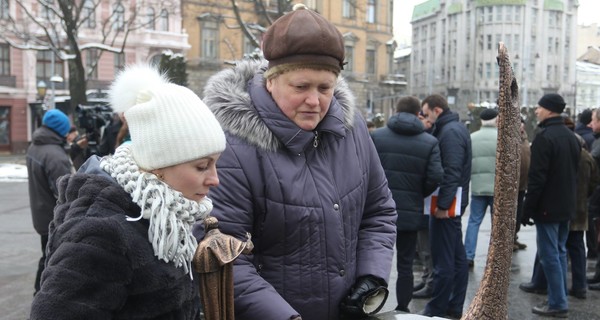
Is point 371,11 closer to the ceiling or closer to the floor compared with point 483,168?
closer to the ceiling

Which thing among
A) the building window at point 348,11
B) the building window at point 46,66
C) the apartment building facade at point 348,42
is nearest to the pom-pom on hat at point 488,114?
the apartment building facade at point 348,42

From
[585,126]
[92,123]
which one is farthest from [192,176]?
[585,126]

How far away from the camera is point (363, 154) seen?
2.26 m

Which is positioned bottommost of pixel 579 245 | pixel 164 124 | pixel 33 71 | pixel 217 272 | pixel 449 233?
pixel 579 245

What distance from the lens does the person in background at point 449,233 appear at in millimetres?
5160

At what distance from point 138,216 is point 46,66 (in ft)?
123

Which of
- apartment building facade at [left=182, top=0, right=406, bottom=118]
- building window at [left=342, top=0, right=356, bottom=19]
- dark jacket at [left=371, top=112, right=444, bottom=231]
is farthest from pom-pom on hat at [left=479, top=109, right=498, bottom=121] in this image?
building window at [left=342, top=0, right=356, bottom=19]

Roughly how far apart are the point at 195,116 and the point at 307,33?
60 cm

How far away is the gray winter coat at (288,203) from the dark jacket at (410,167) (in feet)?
9.79

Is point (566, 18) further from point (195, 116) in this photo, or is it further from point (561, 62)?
point (195, 116)

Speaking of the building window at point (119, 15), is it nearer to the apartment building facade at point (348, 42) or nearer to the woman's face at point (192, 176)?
the apartment building facade at point (348, 42)

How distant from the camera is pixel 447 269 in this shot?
16.9 ft

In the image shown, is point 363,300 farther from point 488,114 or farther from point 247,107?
point 488,114

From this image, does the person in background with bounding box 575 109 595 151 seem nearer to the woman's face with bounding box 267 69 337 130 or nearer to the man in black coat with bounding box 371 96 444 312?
the man in black coat with bounding box 371 96 444 312
